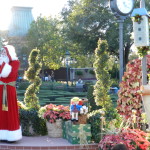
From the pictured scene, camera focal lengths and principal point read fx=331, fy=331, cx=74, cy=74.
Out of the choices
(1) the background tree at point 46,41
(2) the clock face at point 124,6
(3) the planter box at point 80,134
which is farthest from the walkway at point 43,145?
(1) the background tree at point 46,41

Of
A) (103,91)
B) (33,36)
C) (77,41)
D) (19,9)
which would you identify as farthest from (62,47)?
(103,91)

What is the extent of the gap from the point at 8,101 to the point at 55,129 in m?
1.31

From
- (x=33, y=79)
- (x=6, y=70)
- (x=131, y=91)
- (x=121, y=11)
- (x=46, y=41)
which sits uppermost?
(x=46, y=41)

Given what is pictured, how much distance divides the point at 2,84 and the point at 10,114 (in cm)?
65

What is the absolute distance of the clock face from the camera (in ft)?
24.2

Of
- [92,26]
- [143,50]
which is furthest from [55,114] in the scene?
[92,26]

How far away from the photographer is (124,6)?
753cm

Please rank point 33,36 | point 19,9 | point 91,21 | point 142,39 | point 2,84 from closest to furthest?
point 142,39, point 2,84, point 91,21, point 33,36, point 19,9

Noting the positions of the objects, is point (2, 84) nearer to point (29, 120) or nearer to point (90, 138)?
point (29, 120)

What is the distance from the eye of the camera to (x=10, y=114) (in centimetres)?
677

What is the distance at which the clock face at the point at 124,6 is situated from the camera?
7.37 m

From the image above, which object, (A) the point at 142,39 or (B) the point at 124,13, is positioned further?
(B) the point at 124,13

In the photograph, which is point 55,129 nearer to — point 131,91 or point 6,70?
point 6,70

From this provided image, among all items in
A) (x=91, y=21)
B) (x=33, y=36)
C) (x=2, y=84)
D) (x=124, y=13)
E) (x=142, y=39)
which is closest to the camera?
(x=142, y=39)
